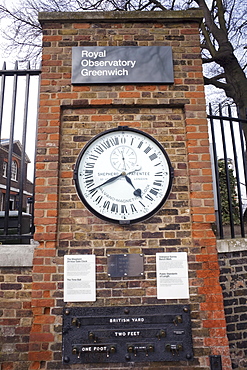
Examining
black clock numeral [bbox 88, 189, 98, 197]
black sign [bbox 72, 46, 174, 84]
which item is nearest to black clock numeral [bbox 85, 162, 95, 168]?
black clock numeral [bbox 88, 189, 98, 197]

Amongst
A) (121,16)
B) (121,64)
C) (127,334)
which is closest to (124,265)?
(127,334)

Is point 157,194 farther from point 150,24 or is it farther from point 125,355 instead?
point 150,24

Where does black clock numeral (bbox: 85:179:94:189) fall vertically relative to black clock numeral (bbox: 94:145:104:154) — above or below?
below

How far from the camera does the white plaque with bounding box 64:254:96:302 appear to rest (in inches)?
105

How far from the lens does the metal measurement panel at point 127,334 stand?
8.35ft

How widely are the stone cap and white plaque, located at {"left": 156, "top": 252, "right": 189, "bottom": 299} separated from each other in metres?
2.69

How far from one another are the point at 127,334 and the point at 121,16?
3441 mm

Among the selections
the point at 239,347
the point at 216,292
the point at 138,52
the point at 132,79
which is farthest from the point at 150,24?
the point at 239,347

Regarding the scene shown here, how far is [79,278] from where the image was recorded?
8.82 ft

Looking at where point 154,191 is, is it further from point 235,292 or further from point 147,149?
point 235,292

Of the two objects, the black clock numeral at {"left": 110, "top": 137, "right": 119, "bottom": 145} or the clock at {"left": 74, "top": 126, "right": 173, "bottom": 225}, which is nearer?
the clock at {"left": 74, "top": 126, "right": 173, "bottom": 225}

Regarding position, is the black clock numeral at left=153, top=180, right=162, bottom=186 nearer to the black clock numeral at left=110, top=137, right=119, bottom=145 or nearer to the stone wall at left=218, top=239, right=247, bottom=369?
the black clock numeral at left=110, top=137, right=119, bottom=145

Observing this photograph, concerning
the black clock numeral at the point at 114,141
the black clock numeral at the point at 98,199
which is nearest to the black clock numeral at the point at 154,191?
the black clock numeral at the point at 98,199

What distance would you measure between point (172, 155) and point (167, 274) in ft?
4.14
